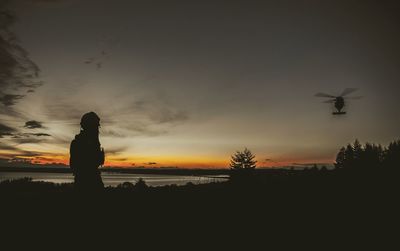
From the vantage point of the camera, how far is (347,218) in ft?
42.8

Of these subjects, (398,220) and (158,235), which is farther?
(398,220)

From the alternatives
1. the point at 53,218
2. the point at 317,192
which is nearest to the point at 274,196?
the point at 317,192

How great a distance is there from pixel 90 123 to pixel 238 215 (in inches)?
295

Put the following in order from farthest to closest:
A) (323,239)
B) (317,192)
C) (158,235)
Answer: (317,192) < (158,235) < (323,239)

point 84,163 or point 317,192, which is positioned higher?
point 84,163

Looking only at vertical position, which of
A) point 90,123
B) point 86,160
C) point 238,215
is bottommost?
point 238,215

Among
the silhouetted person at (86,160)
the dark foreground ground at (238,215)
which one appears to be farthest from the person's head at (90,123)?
the dark foreground ground at (238,215)

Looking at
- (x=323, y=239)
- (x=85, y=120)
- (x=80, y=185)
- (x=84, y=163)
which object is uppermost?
(x=85, y=120)

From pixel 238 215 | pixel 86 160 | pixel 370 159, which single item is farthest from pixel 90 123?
pixel 370 159

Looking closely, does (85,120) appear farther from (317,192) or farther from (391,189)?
(391,189)

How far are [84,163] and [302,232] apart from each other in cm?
754

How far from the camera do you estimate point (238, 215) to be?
46.4ft

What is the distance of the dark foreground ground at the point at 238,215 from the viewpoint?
10.4m

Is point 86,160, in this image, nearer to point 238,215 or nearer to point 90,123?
point 90,123
